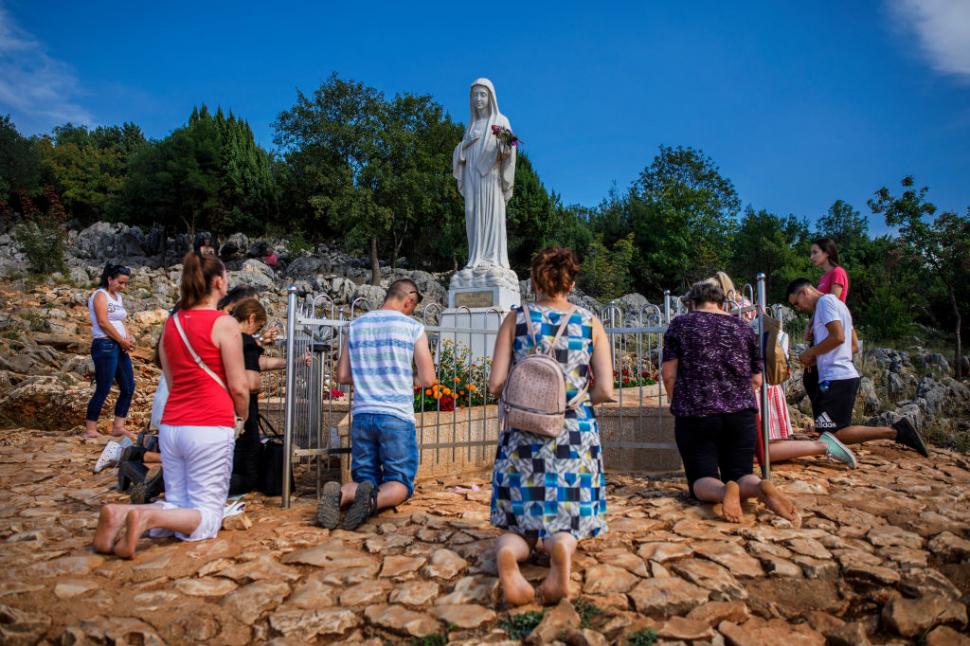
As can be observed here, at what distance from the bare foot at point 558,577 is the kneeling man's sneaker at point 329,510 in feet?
5.07

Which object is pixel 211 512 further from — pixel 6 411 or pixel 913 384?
pixel 913 384

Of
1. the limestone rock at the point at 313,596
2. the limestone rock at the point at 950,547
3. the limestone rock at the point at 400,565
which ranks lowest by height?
the limestone rock at the point at 313,596

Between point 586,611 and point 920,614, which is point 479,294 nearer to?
point 586,611

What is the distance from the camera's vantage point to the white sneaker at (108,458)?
5.16 m

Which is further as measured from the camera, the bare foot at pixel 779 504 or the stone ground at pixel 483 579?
the bare foot at pixel 779 504

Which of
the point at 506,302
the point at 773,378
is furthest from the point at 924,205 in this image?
the point at 773,378

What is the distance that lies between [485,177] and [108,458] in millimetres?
6488

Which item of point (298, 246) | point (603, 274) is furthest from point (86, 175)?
point (603, 274)

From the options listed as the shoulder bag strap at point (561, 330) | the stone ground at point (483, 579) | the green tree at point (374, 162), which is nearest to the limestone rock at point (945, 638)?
the stone ground at point (483, 579)

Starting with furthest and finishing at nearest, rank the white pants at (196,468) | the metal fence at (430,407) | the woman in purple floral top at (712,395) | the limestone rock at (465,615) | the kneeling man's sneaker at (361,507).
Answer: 1. the metal fence at (430,407)
2. the woman in purple floral top at (712,395)
3. the kneeling man's sneaker at (361,507)
4. the white pants at (196,468)
5. the limestone rock at (465,615)

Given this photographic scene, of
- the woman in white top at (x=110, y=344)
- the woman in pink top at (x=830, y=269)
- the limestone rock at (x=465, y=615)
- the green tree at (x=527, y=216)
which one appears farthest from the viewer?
the green tree at (x=527, y=216)

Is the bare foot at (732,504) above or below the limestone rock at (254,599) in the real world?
above

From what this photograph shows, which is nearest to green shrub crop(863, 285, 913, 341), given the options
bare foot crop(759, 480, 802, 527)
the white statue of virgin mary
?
the white statue of virgin mary

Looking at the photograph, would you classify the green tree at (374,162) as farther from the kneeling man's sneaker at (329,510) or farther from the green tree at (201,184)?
the kneeling man's sneaker at (329,510)
